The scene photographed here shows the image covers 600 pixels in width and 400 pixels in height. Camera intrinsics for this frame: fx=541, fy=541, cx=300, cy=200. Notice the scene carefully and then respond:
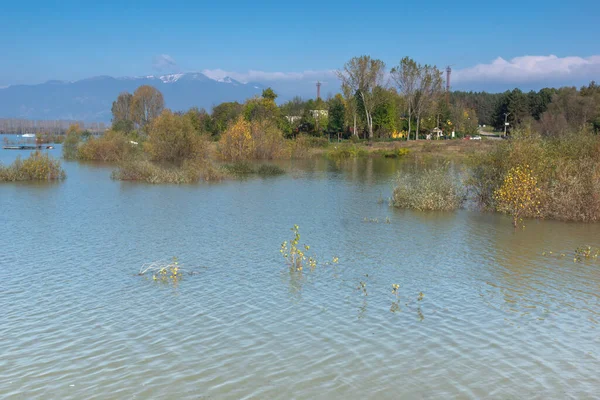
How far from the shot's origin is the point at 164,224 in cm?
2212

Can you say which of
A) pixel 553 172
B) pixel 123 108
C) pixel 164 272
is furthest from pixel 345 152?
pixel 123 108

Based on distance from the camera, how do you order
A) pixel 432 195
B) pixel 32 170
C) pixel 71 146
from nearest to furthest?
pixel 432 195 < pixel 32 170 < pixel 71 146

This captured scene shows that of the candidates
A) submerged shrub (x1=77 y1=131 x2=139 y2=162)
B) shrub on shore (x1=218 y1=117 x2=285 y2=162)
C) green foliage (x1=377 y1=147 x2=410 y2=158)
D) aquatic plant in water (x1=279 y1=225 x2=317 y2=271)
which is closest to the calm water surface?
aquatic plant in water (x1=279 y1=225 x2=317 y2=271)

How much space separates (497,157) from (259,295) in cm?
1569

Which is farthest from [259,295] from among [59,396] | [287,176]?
[287,176]

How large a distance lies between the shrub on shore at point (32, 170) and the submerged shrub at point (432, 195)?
2565 centimetres

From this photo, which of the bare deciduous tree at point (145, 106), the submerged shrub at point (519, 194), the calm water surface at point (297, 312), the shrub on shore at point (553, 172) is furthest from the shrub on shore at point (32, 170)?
the bare deciduous tree at point (145, 106)

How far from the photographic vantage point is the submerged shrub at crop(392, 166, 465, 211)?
25.2 m

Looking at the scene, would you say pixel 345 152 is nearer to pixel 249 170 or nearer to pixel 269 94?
pixel 269 94

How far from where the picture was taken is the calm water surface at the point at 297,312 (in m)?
8.59

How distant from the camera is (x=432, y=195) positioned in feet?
82.5

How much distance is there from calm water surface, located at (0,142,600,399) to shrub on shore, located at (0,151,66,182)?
17.4 m

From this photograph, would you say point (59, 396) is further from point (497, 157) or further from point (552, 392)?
point (497, 157)

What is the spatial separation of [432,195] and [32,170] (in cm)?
2802
